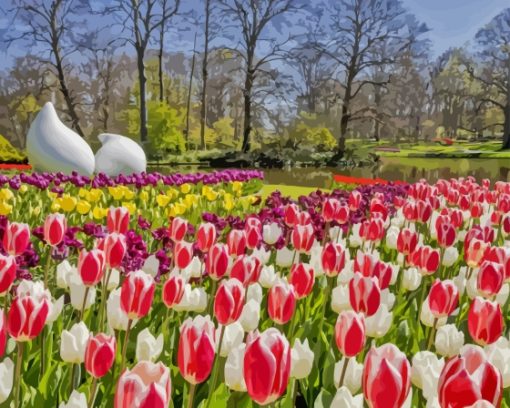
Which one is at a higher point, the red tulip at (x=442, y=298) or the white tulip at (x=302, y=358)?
the red tulip at (x=442, y=298)

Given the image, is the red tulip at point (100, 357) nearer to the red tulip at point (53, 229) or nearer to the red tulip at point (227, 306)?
the red tulip at point (227, 306)

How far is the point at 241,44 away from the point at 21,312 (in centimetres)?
3217

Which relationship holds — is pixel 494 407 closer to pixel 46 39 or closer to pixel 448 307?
pixel 448 307

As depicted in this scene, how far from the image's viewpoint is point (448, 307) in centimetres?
275

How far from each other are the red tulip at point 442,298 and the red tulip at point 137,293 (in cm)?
114

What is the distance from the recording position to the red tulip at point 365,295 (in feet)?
8.74

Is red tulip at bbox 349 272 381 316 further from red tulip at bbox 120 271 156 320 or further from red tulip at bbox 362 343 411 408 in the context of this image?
red tulip at bbox 362 343 411 408

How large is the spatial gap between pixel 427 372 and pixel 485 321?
1.33 feet

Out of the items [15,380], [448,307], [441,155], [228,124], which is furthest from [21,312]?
[228,124]

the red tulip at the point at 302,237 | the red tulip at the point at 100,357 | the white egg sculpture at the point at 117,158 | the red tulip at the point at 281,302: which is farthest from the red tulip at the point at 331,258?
the white egg sculpture at the point at 117,158

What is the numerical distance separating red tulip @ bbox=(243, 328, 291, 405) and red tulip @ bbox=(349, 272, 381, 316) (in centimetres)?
108

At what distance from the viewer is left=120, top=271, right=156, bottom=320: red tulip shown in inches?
96.5

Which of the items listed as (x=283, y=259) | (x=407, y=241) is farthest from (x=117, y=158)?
(x=407, y=241)

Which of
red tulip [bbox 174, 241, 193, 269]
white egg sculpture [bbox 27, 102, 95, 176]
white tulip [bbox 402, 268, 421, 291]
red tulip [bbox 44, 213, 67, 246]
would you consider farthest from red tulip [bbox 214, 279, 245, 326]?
white egg sculpture [bbox 27, 102, 95, 176]
